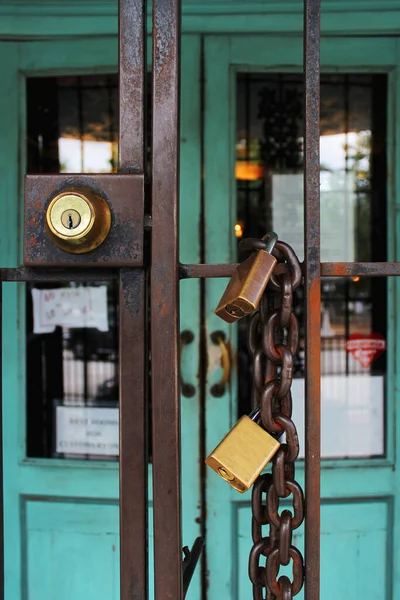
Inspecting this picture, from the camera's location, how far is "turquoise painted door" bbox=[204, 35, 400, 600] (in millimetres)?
1515

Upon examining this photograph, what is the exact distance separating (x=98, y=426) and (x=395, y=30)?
170 centimetres

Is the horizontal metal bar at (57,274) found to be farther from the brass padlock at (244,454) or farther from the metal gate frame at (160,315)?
the brass padlock at (244,454)

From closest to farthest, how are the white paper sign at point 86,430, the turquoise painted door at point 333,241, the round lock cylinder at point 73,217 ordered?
the round lock cylinder at point 73,217
the turquoise painted door at point 333,241
the white paper sign at point 86,430

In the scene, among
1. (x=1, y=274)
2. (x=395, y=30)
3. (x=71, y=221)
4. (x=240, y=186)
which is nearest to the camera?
(x=71, y=221)

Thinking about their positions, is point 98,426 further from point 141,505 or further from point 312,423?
point 312,423

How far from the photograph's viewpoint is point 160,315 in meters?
0.62

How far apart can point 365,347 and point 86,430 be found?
3.49 ft

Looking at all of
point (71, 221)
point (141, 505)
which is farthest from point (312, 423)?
point (71, 221)

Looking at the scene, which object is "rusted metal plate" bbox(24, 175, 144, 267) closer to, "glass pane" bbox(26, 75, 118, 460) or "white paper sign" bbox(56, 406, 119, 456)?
"glass pane" bbox(26, 75, 118, 460)

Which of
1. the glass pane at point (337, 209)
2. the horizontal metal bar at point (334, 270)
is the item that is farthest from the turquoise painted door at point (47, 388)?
the horizontal metal bar at point (334, 270)

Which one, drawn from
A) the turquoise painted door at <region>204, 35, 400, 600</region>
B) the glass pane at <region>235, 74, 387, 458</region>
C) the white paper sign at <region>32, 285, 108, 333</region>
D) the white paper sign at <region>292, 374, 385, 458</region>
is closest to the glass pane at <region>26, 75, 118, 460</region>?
the white paper sign at <region>32, 285, 108, 333</region>

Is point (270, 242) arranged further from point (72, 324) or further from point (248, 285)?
point (72, 324)

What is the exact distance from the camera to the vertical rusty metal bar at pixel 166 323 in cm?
62

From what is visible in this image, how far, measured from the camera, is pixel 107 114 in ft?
5.20
